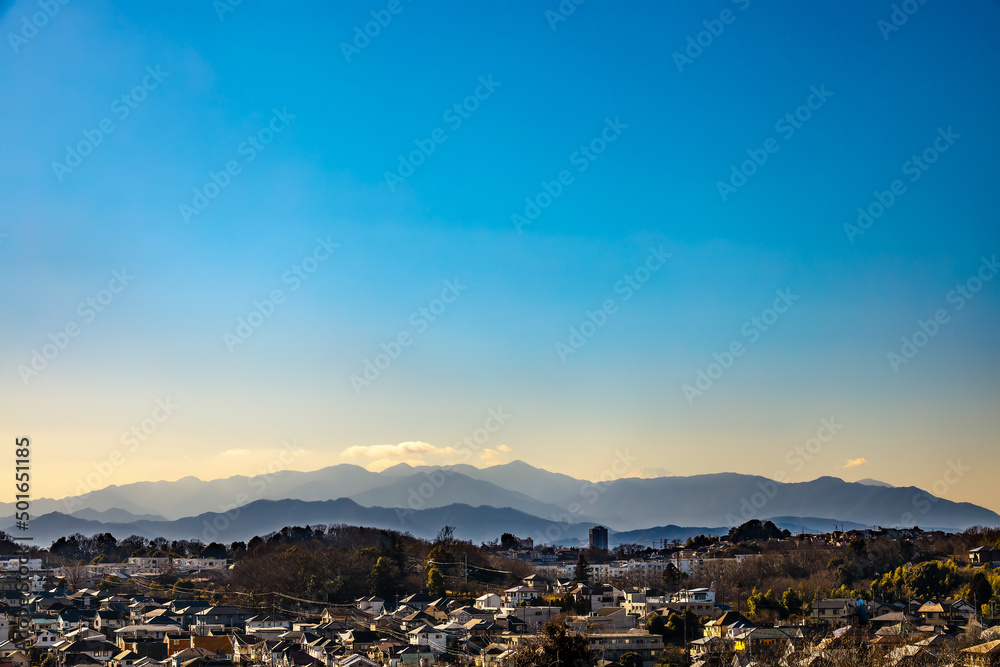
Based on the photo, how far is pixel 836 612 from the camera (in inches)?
960

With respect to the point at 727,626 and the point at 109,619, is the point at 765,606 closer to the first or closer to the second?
the point at 727,626

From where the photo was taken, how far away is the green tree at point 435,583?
105ft

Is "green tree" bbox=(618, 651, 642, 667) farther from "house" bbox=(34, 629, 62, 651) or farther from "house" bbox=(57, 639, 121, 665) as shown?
"house" bbox=(34, 629, 62, 651)

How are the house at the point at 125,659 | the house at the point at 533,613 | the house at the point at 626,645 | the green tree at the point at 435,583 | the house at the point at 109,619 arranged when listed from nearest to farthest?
the house at the point at 626,645
the house at the point at 125,659
the house at the point at 533,613
the house at the point at 109,619
the green tree at the point at 435,583

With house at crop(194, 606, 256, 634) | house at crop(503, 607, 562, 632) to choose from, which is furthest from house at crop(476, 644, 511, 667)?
house at crop(194, 606, 256, 634)

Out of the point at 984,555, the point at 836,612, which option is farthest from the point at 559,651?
the point at 984,555

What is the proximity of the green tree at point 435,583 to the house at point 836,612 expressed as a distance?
40.9 feet

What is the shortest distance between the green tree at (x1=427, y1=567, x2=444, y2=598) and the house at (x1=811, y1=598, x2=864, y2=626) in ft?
40.9

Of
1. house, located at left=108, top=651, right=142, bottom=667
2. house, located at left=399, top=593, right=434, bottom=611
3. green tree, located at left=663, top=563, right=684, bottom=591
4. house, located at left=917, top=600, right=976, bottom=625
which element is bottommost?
house, located at left=108, top=651, right=142, bottom=667

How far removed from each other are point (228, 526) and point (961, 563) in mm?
183828

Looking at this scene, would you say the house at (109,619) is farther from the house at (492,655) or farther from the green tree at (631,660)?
the green tree at (631,660)

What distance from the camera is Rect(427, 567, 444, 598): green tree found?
3212 cm

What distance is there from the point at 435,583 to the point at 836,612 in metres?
13.3

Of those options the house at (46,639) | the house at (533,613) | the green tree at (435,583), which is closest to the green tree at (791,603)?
the house at (533,613)
